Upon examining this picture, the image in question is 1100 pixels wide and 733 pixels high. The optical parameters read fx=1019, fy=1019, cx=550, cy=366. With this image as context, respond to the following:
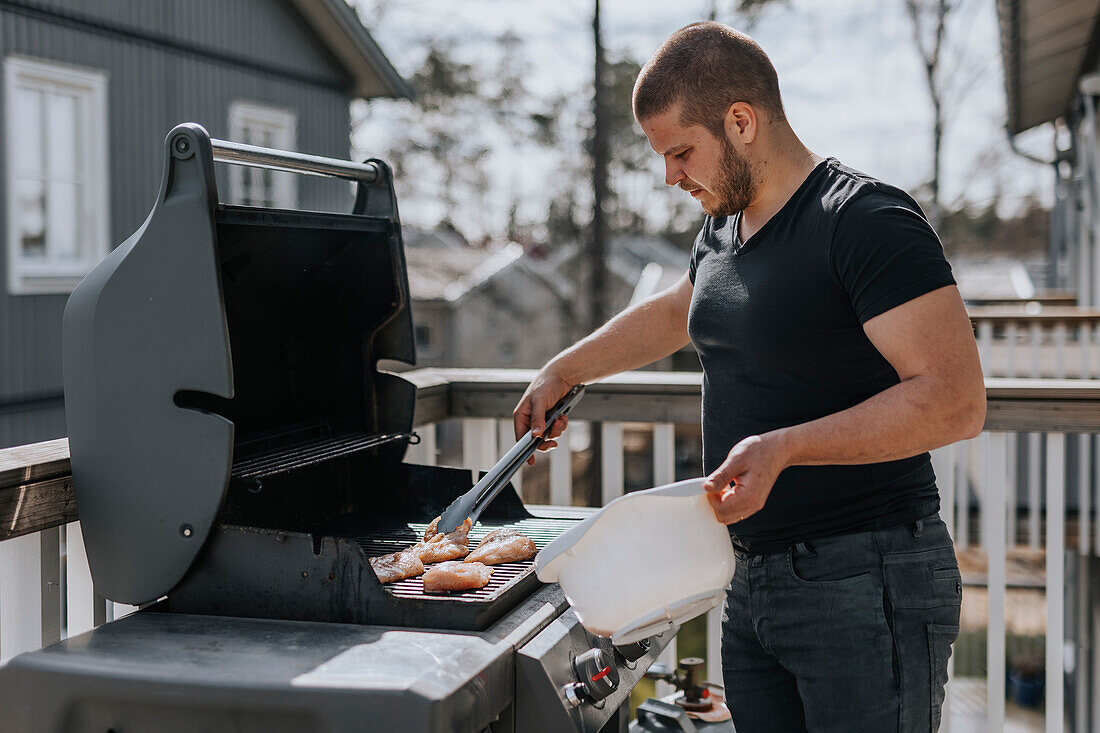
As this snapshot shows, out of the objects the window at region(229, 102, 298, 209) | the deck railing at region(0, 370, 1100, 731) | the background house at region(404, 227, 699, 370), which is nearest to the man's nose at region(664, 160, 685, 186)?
the deck railing at region(0, 370, 1100, 731)

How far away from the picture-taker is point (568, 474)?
2.75 meters

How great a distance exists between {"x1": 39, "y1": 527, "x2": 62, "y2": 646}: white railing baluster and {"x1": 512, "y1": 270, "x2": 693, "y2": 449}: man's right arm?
34.1 inches

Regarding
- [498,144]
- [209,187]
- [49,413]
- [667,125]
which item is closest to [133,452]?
[209,187]

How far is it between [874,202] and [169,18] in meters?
8.75

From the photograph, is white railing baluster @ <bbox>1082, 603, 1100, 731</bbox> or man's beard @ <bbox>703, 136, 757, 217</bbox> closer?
man's beard @ <bbox>703, 136, 757, 217</bbox>

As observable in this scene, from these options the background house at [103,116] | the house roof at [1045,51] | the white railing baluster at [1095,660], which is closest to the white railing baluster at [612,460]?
the white railing baluster at [1095,660]

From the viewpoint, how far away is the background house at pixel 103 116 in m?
7.65

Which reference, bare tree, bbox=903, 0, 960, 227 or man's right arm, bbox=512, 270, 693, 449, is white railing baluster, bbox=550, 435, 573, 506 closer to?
man's right arm, bbox=512, 270, 693, 449

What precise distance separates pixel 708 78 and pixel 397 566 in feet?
3.02

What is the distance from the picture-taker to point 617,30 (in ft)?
45.2

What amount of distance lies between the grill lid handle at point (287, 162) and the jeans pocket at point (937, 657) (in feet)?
4.25

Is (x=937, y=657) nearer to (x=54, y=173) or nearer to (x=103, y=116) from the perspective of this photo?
(x=54, y=173)

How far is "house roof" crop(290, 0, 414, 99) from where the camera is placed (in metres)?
10.0

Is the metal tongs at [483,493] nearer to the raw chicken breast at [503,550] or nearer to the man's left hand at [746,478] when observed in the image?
the raw chicken breast at [503,550]
